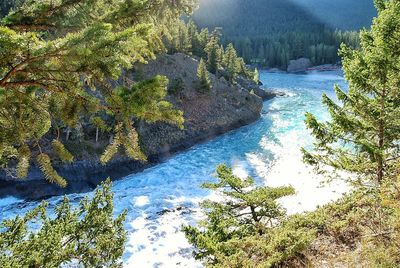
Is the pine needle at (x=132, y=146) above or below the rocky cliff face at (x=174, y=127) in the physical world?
above

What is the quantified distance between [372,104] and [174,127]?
1262 inches

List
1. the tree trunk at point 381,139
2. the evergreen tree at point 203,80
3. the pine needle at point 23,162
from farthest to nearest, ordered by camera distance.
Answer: the evergreen tree at point 203,80 < the tree trunk at point 381,139 < the pine needle at point 23,162

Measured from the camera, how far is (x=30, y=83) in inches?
209

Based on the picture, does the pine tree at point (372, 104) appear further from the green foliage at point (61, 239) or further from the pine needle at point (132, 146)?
the pine needle at point (132, 146)

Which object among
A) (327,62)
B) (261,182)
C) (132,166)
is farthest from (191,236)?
(327,62)

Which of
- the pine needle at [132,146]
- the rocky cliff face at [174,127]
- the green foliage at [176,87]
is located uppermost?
the pine needle at [132,146]

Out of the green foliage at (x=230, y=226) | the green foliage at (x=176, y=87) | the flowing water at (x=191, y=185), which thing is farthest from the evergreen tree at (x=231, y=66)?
the green foliage at (x=230, y=226)

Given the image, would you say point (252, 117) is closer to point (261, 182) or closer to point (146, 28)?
point (261, 182)

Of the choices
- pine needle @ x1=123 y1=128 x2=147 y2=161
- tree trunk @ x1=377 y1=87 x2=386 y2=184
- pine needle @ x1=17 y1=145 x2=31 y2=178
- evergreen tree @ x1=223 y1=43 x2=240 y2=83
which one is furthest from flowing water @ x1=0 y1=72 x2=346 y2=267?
evergreen tree @ x1=223 y1=43 x2=240 y2=83

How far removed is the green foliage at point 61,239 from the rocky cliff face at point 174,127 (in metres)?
15.7

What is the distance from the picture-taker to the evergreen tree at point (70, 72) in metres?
4.45

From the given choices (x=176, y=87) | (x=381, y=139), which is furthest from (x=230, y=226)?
(x=176, y=87)

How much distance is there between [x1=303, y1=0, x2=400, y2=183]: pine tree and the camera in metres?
13.4

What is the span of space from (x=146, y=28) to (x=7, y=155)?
15.7 ft
